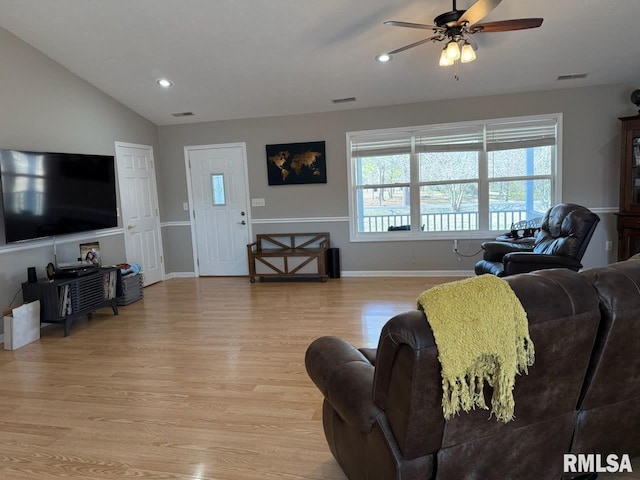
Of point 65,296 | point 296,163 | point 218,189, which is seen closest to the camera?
point 65,296

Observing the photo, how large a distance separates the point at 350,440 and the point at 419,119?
4.84 m

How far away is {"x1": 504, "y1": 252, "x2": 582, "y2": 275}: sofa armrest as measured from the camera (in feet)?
11.7

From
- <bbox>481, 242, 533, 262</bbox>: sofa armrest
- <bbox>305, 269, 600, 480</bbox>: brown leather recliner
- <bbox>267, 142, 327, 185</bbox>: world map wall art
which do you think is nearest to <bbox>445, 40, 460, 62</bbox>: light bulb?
<bbox>481, 242, 533, 262</bbox>: sofa armrest

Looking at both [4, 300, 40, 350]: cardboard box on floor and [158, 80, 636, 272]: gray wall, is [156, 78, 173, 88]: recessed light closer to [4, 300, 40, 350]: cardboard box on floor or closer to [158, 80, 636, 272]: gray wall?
[158, 80, 636, 272]: gray wall

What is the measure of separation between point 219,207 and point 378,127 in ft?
8.77

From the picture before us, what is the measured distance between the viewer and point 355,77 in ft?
16.1

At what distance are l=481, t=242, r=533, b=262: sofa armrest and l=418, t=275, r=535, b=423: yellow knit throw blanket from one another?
3.18 metres

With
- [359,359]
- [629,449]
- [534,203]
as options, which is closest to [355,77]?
[534,203]

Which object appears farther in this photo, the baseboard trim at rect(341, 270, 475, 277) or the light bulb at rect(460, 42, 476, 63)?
the baseboard trim at rect(341, 270, 475, 277)

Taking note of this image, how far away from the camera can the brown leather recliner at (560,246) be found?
141 inches

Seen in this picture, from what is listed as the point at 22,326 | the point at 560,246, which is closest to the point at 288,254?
the point at 22,326

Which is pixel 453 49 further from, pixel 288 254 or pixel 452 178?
pixel 288 254

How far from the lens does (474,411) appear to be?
1.33 metres

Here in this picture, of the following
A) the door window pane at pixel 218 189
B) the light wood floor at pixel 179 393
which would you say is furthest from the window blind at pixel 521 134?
the door window pane at pixel 218 189
